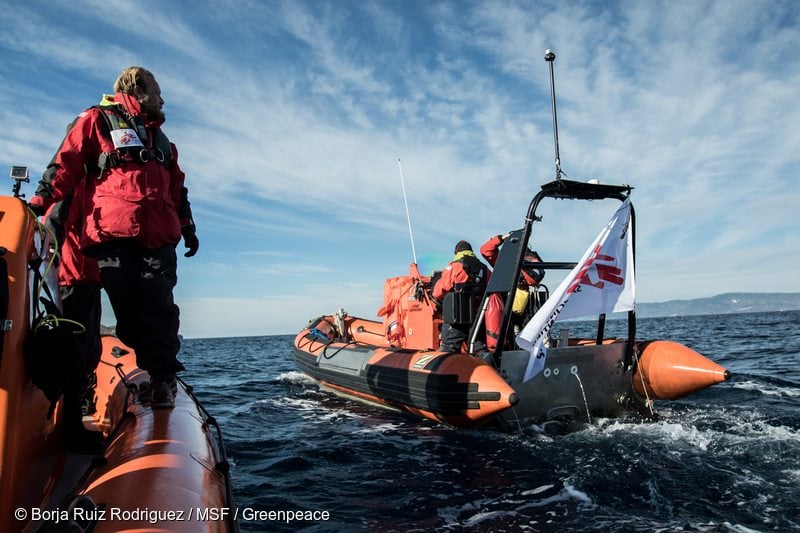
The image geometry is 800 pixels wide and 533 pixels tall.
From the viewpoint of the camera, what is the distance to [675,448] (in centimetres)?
453

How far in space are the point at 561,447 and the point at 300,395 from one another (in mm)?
5431

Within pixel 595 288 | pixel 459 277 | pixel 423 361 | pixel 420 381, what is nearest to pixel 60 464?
pixel 420 381

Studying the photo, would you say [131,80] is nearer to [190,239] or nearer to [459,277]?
[190,239]

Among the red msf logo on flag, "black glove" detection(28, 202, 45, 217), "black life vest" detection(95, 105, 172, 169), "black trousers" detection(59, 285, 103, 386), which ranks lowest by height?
"black trousers" detection(59, 285, 103, 386)

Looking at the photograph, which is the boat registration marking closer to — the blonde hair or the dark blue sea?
the dark blue sea

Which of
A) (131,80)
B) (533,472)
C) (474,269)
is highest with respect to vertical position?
(131,80)

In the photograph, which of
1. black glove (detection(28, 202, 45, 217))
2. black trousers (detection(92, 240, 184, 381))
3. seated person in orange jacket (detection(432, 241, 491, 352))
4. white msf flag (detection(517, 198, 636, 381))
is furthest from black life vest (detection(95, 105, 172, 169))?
→ seated person in orange jacket (detection(432, 241, 491, 352))

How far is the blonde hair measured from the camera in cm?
307

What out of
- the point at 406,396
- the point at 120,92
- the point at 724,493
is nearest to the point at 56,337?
the point at 120,92

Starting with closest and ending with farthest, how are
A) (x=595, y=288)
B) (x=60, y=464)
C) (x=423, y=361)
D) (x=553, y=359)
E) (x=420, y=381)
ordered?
(x=60, y=464), (x=595, y=288), (x=553, y=359), (x=420, y=381), (x=423, y=361)

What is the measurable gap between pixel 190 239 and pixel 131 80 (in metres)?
1.10

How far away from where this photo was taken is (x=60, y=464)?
7.97 ft

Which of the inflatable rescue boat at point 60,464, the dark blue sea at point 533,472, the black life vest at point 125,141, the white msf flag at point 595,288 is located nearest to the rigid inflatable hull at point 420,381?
the dark blue sea at point 533,472

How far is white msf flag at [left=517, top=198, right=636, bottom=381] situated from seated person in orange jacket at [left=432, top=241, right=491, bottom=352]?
174 cm
